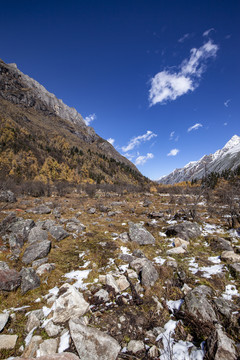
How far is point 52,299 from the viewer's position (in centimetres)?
395

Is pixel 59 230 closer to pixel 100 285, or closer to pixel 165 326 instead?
pixel 100 285

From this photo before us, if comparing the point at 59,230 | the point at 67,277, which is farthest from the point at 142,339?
the point at 59,230

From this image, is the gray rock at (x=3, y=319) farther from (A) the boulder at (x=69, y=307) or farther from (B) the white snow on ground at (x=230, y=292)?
(B) the white snow on ground at (x=230, y=292)

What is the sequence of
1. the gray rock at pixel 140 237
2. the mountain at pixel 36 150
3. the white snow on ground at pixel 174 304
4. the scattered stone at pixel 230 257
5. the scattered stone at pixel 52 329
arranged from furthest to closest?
the mountain at pixel 36 150
the gray rock at pixel 140 237
the scattered stone at pixel 230 257
the white snow on ground at pixel 174 304
the scattered stone at pixel 52 329

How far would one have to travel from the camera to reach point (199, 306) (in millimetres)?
3238

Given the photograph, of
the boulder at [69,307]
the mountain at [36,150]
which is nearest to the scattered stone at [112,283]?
the boulder at [69,307]

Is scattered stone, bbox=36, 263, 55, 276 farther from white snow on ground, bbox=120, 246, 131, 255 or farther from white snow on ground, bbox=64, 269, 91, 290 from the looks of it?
white snow on ground, bbox=120, 246, 131, 255

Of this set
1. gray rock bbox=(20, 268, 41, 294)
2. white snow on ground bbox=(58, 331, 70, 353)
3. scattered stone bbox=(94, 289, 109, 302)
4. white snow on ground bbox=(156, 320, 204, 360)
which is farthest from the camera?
gray rock bbox=(20, 268, 41, 294)

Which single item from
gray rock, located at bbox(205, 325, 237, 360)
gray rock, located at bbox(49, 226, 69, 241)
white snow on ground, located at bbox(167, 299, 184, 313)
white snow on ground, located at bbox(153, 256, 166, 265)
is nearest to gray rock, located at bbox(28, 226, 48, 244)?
gray rock, located at bbox(49, 226, 69, 241)

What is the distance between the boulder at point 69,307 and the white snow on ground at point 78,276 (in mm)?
945

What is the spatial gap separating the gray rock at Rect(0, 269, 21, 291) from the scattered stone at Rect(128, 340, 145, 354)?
12.4ft

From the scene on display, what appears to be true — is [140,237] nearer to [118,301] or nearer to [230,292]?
[118,301]

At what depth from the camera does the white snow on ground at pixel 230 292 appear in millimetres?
3836

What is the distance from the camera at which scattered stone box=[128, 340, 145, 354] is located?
8.73 feet
